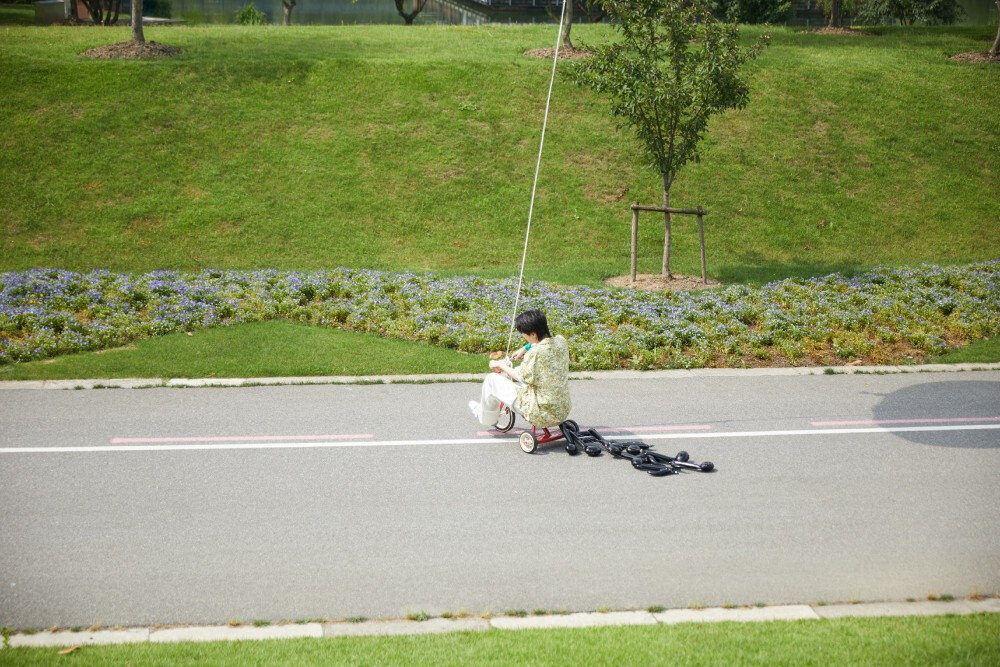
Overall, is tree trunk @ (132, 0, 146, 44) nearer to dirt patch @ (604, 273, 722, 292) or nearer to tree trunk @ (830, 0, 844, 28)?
dirt patch @ (604, 273, 722, 292)

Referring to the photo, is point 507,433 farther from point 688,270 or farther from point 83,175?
point 83,175

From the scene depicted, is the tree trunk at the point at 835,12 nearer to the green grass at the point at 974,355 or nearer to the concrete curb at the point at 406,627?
the green grass at the point at 974,355

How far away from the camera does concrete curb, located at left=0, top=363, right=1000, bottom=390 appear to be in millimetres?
11930

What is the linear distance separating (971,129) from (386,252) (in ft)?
55.6

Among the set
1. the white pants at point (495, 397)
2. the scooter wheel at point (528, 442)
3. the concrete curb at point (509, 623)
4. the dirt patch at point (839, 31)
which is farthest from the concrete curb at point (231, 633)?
the dirt patch at point (839, 31)

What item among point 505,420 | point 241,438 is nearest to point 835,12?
point 505,420

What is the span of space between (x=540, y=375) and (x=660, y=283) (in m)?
8.61

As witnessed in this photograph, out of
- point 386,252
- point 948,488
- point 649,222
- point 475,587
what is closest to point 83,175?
point 386,252

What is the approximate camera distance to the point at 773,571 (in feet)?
24.4

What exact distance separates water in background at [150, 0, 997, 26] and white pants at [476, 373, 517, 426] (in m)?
28.1

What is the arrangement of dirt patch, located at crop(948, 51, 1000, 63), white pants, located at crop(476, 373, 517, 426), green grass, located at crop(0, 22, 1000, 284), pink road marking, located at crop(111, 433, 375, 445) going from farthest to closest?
dirt patch, located at crop(948, 51, 1000, 63) → green grass, located at crop(0, 22, 1000, 284) → pink road marking, located at crop(111, 433, 375, 445) → white pants, located at crop(476, 373, 517, 426)

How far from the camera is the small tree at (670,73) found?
55.3 feet

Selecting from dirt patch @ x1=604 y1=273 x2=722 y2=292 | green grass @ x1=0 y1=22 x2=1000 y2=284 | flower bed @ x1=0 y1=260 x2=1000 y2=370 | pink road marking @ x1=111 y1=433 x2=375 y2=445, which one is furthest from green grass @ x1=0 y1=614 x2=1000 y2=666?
green grass @ x1=0 y1=22 x2=1000 y2=284

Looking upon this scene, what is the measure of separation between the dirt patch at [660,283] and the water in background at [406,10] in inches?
794
